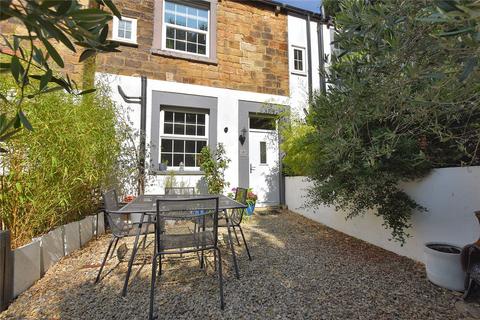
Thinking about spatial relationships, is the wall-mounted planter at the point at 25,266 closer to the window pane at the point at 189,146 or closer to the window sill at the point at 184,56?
the window pane at the point at 189,146

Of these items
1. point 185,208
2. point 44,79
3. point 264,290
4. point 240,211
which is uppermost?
point 44,79

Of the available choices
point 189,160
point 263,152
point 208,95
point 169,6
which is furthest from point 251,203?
point 169,6

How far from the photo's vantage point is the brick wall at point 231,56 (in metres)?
5.09

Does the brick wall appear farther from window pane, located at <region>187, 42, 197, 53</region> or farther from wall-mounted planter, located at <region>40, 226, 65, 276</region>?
wall-mounted planter, located at <region>40, 226, 65, 276</region>

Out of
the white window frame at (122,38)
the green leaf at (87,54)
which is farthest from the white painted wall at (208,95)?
the green leaf at (87,54)

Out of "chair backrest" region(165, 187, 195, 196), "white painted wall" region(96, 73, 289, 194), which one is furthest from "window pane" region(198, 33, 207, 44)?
"chair backrest" region(165, 187, 195, 196)

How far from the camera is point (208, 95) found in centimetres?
554

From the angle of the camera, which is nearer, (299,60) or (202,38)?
(202,38)

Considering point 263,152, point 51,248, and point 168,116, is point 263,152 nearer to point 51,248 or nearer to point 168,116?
point 168,116

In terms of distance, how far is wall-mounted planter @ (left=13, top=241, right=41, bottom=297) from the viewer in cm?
207

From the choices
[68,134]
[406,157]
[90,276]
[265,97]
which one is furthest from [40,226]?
[265,97]

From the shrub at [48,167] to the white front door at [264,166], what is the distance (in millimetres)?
3406

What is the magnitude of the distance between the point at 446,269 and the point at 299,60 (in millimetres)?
5700

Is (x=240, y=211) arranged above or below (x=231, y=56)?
below
